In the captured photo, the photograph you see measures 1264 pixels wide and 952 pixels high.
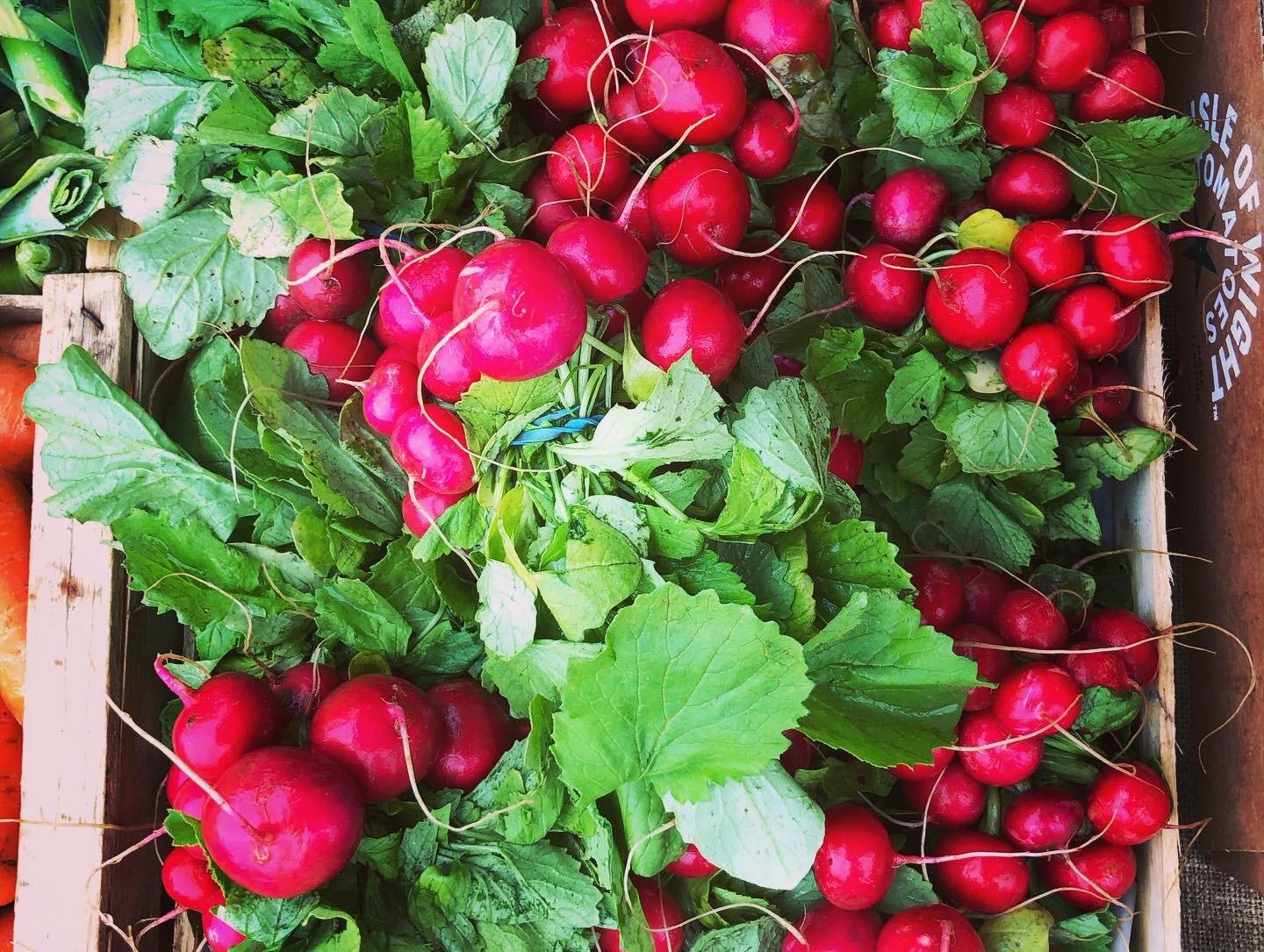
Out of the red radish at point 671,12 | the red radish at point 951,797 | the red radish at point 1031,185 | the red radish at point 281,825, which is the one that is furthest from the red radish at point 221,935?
the red radish at point 1031,185

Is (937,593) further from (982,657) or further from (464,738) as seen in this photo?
(464,738)

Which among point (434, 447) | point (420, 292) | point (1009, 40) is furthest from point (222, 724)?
point (1009, 40)

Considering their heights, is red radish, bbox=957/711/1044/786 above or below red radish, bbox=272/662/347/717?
below

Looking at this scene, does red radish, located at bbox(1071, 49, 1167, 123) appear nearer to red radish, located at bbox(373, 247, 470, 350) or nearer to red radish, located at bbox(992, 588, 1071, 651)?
red radish, located at bbox(992, 588, 1071, 651)

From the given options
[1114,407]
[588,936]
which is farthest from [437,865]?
[1114,407]

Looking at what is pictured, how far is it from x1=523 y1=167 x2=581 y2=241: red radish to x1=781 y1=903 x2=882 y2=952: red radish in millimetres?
863

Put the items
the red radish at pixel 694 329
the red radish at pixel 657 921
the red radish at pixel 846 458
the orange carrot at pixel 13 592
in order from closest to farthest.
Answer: the red radish at pixel 694 329, the red radish at pixel 657 921, the red radish at pixel 846 458, the orange carrot at pixel 13 592

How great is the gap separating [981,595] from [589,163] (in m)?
0.79

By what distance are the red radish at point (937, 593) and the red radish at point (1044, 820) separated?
0.78 ft

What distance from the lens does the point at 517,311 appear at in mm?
776

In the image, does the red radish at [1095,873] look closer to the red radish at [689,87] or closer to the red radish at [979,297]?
the red radish at [979,297]

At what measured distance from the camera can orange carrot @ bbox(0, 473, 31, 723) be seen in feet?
4.06

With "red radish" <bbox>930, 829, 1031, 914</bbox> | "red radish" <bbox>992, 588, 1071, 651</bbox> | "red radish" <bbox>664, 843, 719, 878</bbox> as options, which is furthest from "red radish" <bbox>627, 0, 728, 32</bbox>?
"red radish" <bbox>930, 829, 1031, 914</bbox>

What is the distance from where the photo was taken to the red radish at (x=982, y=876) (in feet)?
3.52
